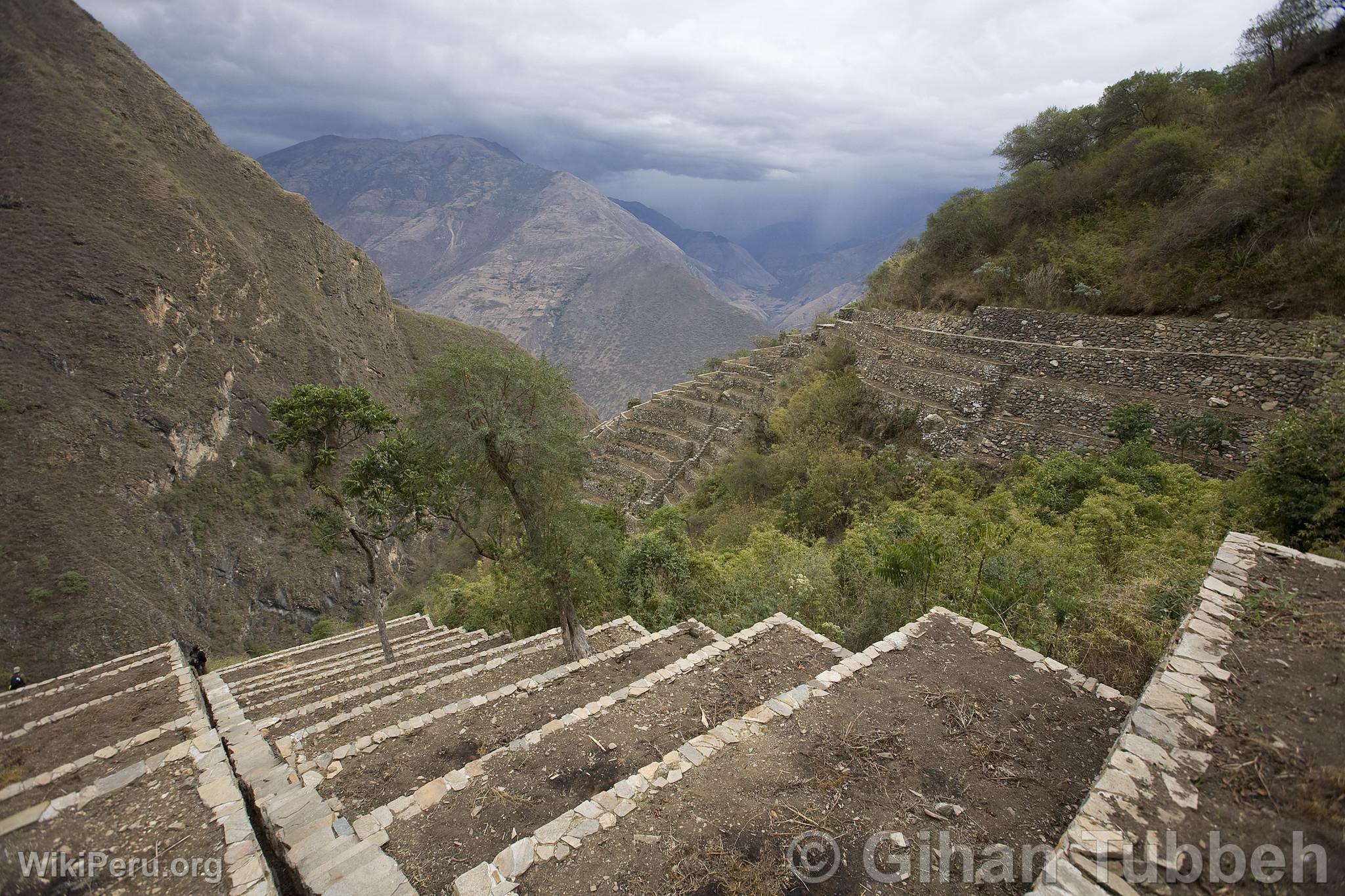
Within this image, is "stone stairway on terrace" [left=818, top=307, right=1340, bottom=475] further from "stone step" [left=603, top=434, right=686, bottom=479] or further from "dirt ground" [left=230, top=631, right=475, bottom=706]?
"dirt ground" [left=230, top=631, right=475, bottom=706]

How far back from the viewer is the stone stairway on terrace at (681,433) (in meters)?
Result: 22.8

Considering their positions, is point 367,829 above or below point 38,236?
below

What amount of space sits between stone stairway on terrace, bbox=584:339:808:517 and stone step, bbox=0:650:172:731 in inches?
538

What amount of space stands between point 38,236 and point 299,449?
55.5m

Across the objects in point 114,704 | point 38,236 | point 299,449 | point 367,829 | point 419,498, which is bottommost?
point 114,704

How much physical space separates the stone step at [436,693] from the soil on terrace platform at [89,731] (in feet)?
4.27

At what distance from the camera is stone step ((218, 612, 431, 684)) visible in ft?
37.0

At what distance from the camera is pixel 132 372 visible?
40562 mm

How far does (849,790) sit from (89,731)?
8.79 meters

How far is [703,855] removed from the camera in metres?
3.51

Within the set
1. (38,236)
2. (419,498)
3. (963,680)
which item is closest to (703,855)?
(963,680)

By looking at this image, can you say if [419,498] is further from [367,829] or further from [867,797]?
[867,797]

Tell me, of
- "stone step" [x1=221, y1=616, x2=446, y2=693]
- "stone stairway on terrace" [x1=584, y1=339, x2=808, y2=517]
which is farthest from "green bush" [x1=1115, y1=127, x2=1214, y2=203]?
"stone step" [x1=221, y1=616, x2=446, y2=693]

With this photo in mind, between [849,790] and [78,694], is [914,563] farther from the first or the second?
Result: [78,694]
